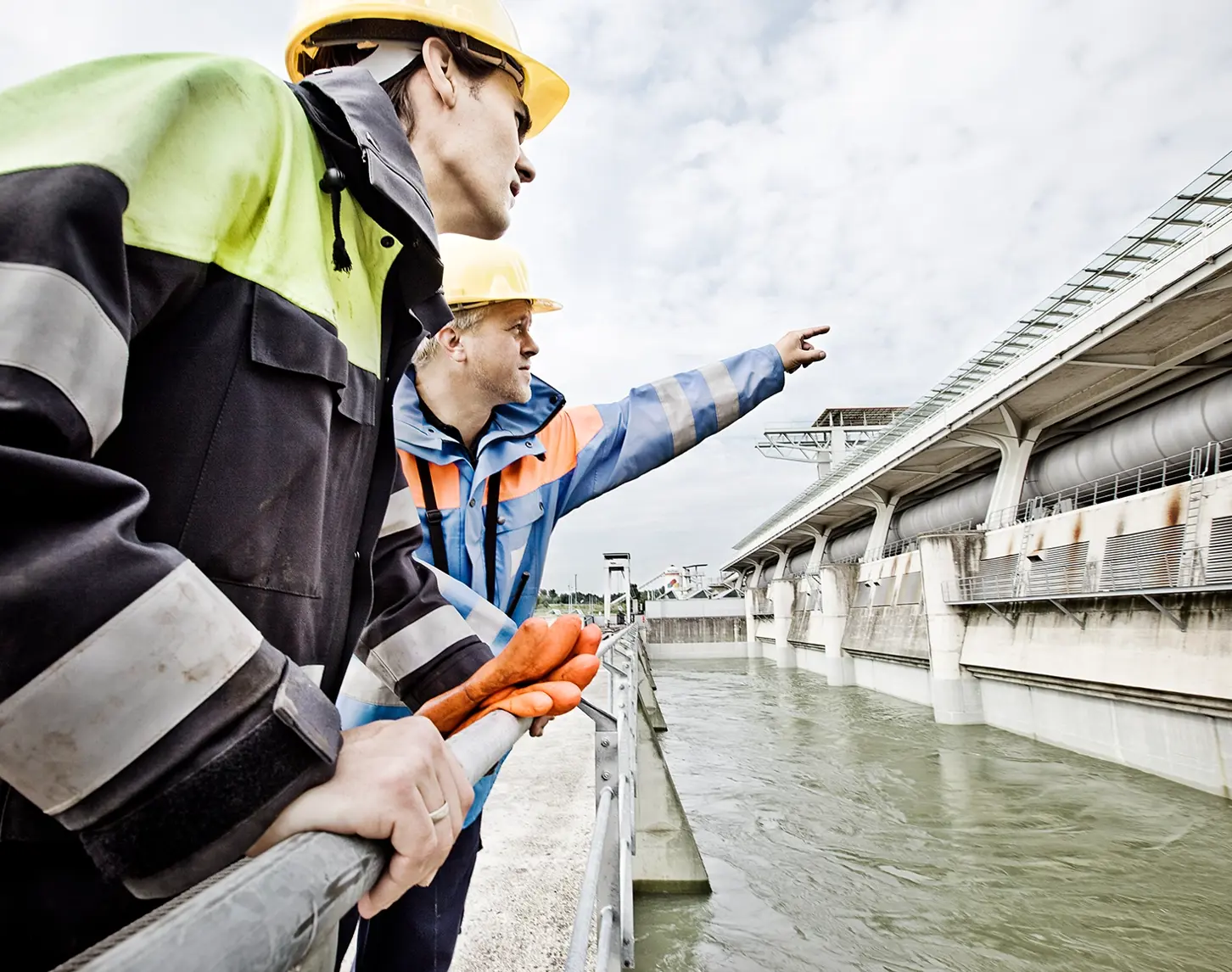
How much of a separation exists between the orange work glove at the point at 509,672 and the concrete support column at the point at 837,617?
946 inches

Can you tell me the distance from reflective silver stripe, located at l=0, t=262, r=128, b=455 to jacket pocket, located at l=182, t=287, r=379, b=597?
0.23m

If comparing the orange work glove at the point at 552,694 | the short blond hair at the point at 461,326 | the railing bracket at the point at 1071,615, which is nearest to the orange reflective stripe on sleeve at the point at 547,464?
the short blond hair at the point at 461,326

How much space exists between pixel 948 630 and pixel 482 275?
14951 millimetres

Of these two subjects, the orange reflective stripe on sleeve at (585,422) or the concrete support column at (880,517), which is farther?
the concrete support column at (880,517)

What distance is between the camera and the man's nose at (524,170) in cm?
189

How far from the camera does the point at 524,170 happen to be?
1.90 metres

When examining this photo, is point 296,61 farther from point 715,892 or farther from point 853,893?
point 853,893

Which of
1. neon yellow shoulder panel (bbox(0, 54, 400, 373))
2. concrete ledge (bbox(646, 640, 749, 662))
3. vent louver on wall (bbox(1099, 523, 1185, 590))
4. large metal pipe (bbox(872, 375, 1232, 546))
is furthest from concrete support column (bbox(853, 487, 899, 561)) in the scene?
neon yellow shoulder panel (bbox(0, 54, 400, 373))

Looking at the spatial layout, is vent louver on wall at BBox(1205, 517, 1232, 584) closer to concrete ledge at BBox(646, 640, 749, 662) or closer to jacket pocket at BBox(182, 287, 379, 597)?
jacket pocket at BBox(182, 287, 379, 597)

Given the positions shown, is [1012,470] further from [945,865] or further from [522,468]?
[522,468]

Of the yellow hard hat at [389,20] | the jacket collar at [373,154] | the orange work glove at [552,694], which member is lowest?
the orange work glove at [552,694]

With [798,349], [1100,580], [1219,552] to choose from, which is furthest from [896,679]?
[798,349]

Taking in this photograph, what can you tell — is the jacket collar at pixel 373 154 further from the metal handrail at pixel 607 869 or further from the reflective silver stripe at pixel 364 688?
the reflective silver stripe at pixel 364 688

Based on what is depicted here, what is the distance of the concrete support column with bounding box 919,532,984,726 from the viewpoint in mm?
14555
